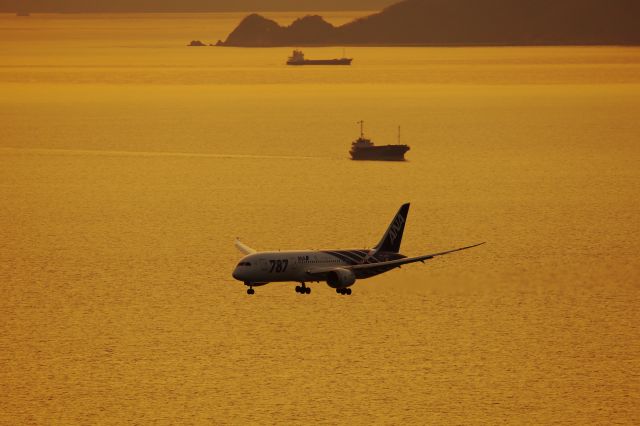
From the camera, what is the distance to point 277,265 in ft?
342

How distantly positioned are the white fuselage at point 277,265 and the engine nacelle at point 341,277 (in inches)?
57.0

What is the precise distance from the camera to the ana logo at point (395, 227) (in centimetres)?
11462

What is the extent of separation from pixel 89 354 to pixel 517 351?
122 feet

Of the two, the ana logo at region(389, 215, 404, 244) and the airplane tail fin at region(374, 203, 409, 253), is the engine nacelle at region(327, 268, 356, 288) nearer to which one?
the airplane tail fin at region(374, 203, 409, 253)

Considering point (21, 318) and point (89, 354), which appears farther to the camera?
point (21, 318)

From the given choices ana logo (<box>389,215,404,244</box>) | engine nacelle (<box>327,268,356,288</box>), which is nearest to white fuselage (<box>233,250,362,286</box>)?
engine nacelle (<box>327,268,356,288</box>)

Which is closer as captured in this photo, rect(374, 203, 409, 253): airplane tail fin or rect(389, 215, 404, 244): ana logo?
rect(374, 203, 409, 253): airplane tail fin

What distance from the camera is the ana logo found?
115 meters

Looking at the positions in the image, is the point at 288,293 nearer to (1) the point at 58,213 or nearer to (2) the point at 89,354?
(2) the point at 89,354

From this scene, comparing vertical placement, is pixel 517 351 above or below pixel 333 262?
below

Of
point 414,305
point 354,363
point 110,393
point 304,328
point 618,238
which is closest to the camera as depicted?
point 110,393

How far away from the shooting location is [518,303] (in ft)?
388

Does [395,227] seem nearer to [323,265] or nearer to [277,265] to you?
[323,265]

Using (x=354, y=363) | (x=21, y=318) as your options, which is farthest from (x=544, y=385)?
(x=21, y=318)
